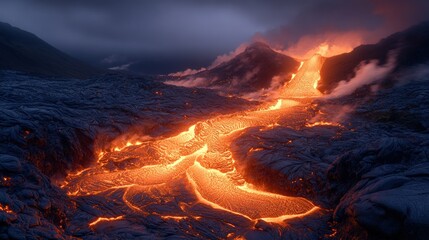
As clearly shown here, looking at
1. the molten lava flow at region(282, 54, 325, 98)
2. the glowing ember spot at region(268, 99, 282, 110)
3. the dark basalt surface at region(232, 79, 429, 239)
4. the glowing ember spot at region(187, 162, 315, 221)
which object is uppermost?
the molten lava flow at region(282, 54, 325, 98)

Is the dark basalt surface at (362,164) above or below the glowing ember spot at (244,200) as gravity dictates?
above

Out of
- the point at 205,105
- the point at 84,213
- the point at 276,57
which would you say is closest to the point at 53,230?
the point at 84,213

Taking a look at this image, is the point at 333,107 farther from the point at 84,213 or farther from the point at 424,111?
the point at 84,213

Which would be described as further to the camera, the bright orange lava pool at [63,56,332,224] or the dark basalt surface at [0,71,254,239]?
the bright orange lava pool at [63,56,332,224]

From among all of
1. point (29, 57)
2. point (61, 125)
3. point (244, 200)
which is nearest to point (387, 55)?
point (244, 200)

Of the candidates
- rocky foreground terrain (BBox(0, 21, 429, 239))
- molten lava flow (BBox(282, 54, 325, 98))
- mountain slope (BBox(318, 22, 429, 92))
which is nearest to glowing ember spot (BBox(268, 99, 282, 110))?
rocky foreground terrain (BBox(0, 21, 429, 239))

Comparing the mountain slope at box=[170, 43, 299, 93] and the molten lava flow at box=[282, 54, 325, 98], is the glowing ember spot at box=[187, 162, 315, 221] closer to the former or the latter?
the molten lava flow at box=[282, 54, 325, 98]

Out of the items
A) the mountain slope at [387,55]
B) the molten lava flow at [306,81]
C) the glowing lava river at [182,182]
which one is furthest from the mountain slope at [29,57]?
the glowing lava river at [182,182]

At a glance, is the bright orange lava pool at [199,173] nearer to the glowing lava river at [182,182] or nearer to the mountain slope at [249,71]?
the glowing lava river at [182,182]
